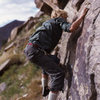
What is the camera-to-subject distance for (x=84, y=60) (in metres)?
4.62

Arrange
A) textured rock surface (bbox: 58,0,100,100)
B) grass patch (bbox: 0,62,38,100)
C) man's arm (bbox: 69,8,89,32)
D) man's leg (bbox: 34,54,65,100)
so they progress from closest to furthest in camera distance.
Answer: textured rock surface (bbox: 58,0,100,100) < man's arm (bbox: 69,8,89,32) < man's leg (bbox: 34,54,65,100) < grass patch (bbox: 0,62,38,100)

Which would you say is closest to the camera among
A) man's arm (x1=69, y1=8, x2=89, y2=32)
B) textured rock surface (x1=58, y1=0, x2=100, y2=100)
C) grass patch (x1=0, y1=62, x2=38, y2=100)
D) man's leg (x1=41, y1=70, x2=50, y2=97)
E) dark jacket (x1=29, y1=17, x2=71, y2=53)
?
textured rock surface (x1=58, y1=0, x2=100, y2=100)

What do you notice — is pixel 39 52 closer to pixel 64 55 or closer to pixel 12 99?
pixel 64 55

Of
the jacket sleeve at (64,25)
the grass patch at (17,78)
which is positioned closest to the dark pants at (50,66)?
the jacket sleeve at (64,25)

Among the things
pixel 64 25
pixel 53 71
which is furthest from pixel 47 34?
pixel 53 71

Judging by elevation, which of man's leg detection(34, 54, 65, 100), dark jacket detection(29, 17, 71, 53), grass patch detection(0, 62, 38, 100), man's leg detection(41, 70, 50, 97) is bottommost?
grass patch detection(0, 62, 38, 100)

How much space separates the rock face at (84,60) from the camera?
168 inches

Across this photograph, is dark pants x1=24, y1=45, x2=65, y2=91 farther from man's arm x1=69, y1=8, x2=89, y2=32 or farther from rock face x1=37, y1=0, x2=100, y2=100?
man's arm x1=69, y1=8, x2=89, y2=32

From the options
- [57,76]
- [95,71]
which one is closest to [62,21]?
[57,76]

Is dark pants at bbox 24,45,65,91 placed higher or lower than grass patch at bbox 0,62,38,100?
higher

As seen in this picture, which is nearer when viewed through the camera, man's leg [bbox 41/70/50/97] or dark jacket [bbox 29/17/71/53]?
dark jacket [bbox 29/17/71/53]

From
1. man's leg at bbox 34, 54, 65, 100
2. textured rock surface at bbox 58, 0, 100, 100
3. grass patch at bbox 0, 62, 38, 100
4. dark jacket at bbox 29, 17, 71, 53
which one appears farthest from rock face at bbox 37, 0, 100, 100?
grass patch at bbox 0, 62, 38, 100

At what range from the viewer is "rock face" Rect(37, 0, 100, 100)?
4273mm

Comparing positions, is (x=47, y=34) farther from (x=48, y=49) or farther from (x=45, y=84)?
(x=45, y=84)
